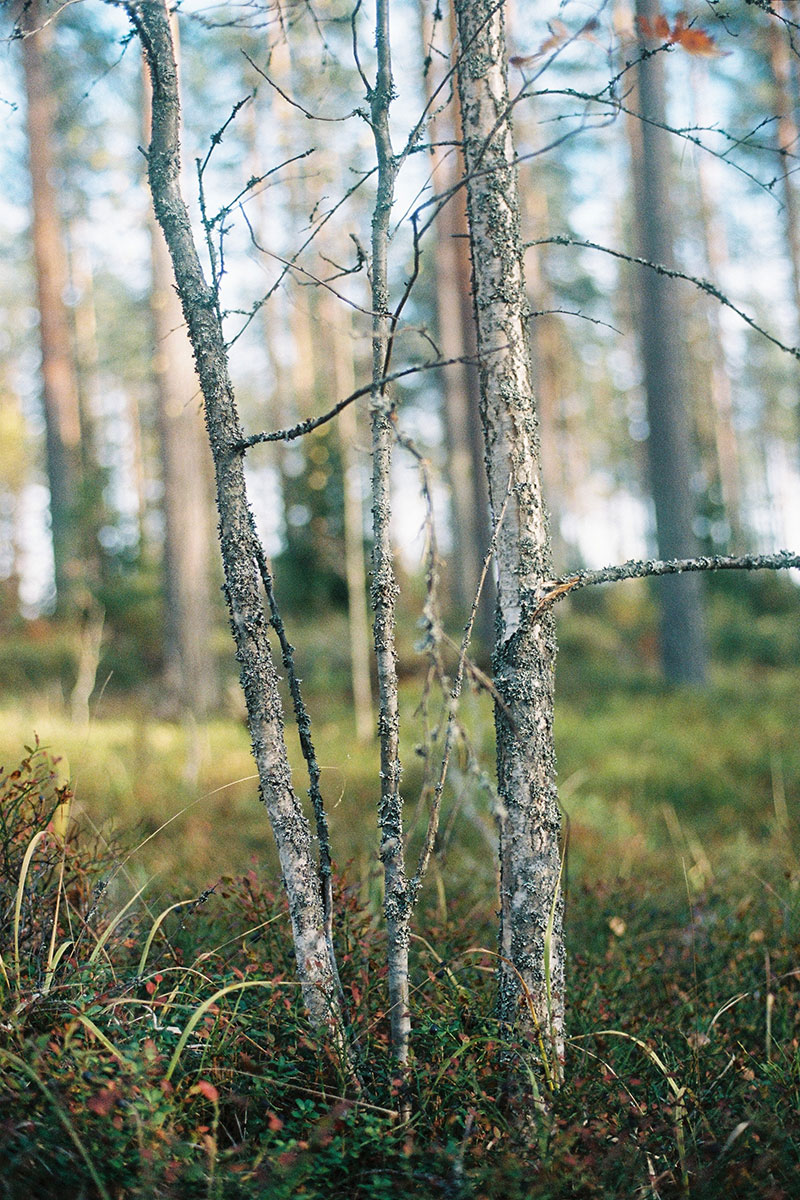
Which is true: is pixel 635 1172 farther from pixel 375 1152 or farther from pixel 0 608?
pixel 0 608

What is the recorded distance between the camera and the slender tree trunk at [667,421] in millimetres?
9688

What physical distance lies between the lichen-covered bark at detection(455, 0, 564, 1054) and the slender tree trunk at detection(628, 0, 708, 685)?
7.91m

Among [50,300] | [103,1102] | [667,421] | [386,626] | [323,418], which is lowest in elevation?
[103,1102]

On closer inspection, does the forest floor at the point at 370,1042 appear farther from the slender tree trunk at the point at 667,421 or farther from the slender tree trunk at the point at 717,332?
the slender tree trunk at the point at 717,332

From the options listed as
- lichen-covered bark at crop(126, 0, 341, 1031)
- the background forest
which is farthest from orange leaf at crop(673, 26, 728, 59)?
lichen-covered bark at crop(126, 0, 341, 1031)

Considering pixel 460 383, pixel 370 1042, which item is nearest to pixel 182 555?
pixel 460 383

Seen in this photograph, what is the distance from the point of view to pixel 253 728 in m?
2.03

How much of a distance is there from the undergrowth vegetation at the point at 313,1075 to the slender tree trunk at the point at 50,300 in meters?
11.0

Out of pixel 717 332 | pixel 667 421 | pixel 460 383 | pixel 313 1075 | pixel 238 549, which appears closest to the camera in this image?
pixel 313 1075

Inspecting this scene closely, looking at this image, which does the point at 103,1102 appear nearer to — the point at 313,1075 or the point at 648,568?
the point at 313,1075

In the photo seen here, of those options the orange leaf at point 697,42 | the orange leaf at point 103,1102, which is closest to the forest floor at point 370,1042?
the orange leaf at point 103,1102

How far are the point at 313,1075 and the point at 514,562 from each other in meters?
1.25

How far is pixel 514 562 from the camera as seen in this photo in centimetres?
213

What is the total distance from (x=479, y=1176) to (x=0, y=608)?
617 inches
